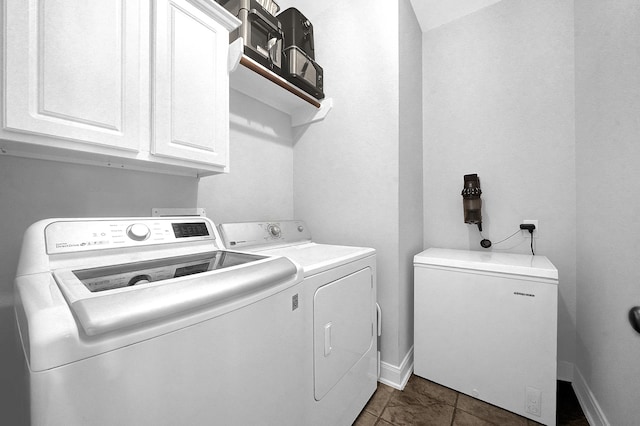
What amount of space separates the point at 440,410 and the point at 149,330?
1.66 m

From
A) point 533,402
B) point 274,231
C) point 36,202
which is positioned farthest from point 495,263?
point 36,202

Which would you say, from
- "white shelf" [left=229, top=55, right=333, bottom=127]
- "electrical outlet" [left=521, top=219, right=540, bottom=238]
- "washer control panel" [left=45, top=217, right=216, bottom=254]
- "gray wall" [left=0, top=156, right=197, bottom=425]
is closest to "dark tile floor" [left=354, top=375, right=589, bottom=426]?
"electrical outlet" [left=521, top=219, right=540, bottom=238]

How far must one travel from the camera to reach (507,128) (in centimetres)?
190

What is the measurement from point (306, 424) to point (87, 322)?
95 cm

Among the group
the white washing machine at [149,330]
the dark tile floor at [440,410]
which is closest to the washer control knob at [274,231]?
the white washing machine at [149,330]

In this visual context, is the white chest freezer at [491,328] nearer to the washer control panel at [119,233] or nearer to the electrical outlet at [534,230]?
the electrical outlet at [534,230]

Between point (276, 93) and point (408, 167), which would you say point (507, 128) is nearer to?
point (408, 167)

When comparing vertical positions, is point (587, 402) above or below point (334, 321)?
below

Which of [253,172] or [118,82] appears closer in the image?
[118,82]

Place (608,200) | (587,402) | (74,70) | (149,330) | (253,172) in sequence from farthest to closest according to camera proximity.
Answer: (253,172) → (587,402) → (608,200) → (74,70) → (149,330)

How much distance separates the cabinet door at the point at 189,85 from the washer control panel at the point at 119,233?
1.00ft

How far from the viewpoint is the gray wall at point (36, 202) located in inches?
36.7

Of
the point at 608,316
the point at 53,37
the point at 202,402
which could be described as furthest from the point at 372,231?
the point at 53,37

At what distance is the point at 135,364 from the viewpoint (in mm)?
525
